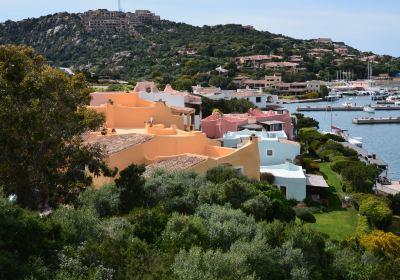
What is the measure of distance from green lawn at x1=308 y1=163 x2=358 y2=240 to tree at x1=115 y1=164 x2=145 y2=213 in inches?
339

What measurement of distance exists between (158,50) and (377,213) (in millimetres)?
118676

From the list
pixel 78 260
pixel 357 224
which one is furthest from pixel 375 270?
pixel 357 224

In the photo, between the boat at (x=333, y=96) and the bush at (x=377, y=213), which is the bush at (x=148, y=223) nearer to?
the bush at (x=377, y=213)

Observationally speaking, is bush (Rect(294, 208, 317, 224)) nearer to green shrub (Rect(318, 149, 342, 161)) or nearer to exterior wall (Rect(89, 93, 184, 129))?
exterior wall (Rect(89, 93, 184, 129))

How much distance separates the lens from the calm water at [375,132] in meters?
54.5

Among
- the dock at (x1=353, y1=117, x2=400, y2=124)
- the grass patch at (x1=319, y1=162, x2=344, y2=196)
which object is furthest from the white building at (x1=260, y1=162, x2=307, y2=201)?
the dock at (x1=353, y1=117, x2=400, y2=124)

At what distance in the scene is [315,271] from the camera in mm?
12766

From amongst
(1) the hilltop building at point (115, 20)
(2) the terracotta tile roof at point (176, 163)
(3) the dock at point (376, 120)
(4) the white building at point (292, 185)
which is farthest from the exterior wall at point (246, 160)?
(1) the hilltop building at point (115, 20)

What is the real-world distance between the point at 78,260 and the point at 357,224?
1661cm

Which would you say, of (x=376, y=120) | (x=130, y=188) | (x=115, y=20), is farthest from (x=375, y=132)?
(x=115, y=20)

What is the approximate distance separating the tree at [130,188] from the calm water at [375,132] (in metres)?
31.1

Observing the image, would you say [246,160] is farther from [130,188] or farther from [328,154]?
[328,154]

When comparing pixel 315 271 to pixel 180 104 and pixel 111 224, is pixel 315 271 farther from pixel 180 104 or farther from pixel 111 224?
pixel 180 104

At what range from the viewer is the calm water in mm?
54469
